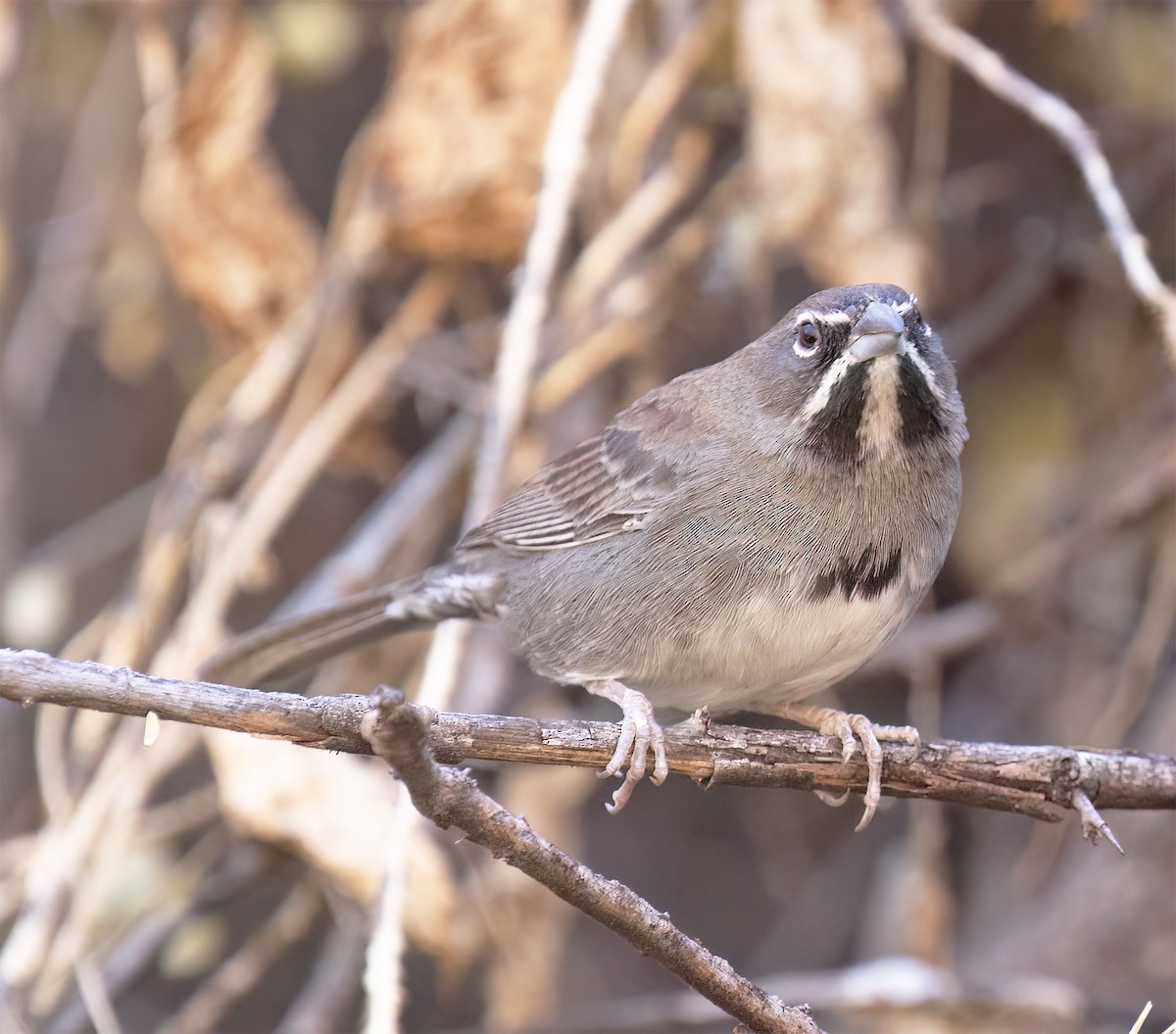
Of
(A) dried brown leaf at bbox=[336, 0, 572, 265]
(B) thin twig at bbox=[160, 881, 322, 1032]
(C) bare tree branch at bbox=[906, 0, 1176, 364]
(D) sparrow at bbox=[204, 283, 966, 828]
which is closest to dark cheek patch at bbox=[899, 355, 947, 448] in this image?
(D) sparrow at bbox=[204, 283, 966, 828]

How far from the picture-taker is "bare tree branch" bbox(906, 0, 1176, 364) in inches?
128

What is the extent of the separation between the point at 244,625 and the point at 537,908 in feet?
7.33

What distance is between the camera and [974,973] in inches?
191

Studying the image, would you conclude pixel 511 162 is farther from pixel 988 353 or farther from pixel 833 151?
pixel 988 353

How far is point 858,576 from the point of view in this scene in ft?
10.6

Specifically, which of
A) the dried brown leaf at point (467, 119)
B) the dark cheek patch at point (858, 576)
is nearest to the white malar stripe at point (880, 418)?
the dark cheek patch at point (858, 576)

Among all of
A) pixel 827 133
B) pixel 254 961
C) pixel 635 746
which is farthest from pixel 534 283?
pixel 254 961

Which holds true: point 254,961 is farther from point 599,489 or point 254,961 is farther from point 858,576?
point 858,576

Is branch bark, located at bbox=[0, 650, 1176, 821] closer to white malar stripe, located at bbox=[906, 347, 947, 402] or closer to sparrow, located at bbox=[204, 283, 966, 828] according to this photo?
sparrow, located at bbox=[204, 283, 966, 828]

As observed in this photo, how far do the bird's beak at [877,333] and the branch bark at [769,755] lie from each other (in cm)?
90

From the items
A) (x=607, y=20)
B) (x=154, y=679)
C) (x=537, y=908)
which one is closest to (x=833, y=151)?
(x=607, y=20)

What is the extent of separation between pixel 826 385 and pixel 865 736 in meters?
0.85

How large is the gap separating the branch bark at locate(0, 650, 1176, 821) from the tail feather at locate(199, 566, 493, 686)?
114cm

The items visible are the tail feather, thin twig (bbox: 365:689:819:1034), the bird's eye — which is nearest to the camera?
thin twig (bbox: 365:689:819:1034)
